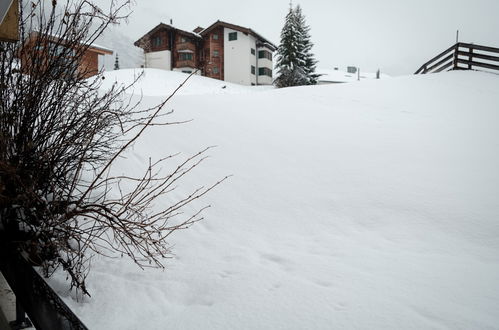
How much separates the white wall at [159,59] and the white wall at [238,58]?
6840 millimetres

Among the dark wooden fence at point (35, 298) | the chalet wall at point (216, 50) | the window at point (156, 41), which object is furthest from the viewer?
the window at point (156, 41)

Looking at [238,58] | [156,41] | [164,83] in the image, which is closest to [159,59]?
[156,41]

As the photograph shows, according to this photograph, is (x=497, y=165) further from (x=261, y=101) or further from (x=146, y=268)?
(x=261, y=101)

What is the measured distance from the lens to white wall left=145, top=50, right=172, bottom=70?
35.3 m

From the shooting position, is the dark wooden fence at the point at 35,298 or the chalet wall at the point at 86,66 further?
the chalet wall at the point at 86,66

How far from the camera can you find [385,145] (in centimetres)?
720

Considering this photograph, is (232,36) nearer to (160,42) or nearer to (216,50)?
(216,50)

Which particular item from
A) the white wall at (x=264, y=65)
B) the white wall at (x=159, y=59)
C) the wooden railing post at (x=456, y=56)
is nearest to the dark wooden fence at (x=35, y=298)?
the wooden railing post at (x=456, y=56)

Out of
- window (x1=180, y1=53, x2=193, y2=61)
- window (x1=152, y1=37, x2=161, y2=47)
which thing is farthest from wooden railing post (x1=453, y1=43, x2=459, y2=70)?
window (x1=152, y1=37, x2=161, y2=47)

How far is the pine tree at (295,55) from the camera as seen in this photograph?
29.2 metres

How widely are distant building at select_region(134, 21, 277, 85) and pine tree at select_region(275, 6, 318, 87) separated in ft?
17.8

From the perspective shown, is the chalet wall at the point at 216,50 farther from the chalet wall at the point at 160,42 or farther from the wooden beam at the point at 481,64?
the wooden beam at the point at 481,64

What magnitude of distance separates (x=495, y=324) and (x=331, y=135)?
19.4 ft

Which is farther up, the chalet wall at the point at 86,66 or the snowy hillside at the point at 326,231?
the chalet wall at the point at 86,66
